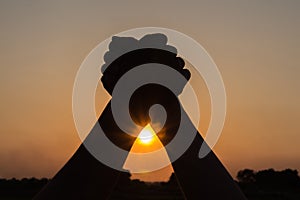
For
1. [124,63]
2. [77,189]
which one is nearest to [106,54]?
[124,63]

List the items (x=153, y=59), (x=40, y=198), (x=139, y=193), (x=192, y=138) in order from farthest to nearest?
(x=139, y=193) < (x=153, y=59) < (x=192, y=138) < (x=40, y=198)

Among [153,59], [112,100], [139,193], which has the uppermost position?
[153,59]

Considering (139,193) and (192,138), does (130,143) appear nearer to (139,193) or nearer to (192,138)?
(192,138)

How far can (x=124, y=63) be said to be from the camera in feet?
15.0

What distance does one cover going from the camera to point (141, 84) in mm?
4598

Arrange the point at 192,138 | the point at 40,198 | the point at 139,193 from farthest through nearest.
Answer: the point at 139,193 → the point at 192,138 → the point at 40,198

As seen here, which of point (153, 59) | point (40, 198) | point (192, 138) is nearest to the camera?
point (40, 198)

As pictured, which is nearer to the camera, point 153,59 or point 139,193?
point 153,59

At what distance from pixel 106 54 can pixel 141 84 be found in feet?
1.51

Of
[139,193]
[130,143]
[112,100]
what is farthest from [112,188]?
[139,193]

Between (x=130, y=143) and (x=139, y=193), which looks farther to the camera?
(x=139, y=193)

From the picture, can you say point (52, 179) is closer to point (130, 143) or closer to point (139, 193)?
point (130, 143)

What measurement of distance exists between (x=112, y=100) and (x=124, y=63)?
382 mm

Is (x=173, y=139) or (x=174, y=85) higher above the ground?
(x=174, y=85)
